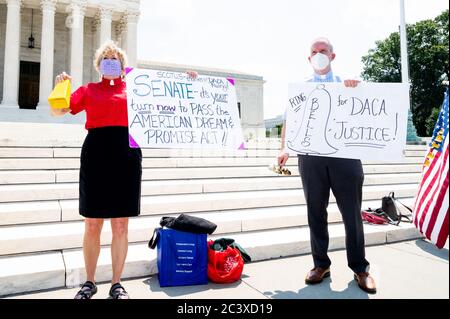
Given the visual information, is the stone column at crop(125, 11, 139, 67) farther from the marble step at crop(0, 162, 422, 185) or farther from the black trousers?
the black trousers

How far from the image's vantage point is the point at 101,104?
9.55ft

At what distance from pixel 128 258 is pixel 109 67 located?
2.00 metres

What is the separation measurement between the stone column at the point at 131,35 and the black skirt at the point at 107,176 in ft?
77.7

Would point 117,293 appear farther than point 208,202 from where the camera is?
No

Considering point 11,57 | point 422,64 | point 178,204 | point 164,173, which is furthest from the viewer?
point 422,64

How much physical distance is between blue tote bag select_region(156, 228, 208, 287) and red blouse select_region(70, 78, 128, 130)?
1.25m

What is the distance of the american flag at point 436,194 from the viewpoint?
6.91 ft

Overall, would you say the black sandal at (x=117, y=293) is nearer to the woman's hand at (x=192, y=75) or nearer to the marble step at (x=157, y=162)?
the woman's hand at (x=192, y=75)

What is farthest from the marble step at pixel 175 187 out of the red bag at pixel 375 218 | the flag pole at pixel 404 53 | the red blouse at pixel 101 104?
the flag pole at pixel 404 53

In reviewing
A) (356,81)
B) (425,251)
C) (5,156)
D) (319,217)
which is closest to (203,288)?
(319,217)

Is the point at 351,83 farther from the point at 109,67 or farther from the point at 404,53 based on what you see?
the point at 404,53

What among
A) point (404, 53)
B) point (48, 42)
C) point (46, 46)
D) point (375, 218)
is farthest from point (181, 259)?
point (48, 42)

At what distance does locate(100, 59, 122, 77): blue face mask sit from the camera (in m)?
2.95

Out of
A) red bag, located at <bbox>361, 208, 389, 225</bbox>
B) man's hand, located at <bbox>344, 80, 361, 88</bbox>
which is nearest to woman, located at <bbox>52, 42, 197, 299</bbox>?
man's hand, located at <bbox>344, 80, 361, 88</bbox>
